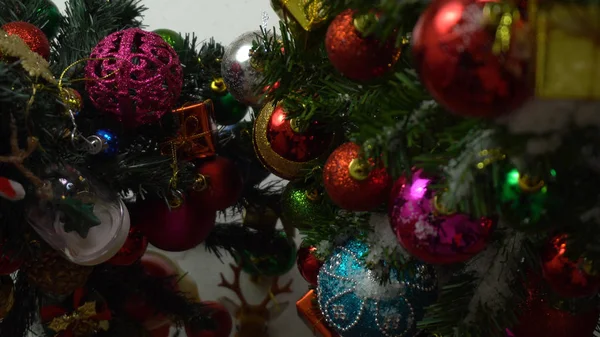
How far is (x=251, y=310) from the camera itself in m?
0.93

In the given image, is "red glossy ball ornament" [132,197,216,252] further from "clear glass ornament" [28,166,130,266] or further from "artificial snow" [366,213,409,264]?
"artificial snow" [366,213,409,264]

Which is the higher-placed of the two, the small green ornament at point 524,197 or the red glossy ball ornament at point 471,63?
the red glossy ball ornament at point 471,63

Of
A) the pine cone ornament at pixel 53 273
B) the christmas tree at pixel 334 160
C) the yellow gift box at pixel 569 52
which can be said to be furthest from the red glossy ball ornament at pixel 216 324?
the yellow gift box at pixel 569 52

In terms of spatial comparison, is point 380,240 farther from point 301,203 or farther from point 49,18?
point 49,18

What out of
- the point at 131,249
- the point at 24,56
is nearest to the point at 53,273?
the point at 131,249

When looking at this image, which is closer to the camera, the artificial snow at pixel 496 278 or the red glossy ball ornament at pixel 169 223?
the artificial snow at pixel 496 278

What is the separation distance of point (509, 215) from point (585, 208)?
0.04 metres

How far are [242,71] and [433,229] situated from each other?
0.99ft

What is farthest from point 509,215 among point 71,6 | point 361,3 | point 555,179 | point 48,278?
point 71,6

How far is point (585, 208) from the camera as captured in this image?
35 centimetres

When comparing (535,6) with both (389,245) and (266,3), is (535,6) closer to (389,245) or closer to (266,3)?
(389,245)

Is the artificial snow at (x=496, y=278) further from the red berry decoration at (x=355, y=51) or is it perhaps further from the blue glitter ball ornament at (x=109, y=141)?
the blue glitter ball ornament at (x=109, y=141)

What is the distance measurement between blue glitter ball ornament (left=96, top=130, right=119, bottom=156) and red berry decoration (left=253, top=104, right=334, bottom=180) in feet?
0.46

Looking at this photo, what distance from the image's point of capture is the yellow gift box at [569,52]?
25cm
